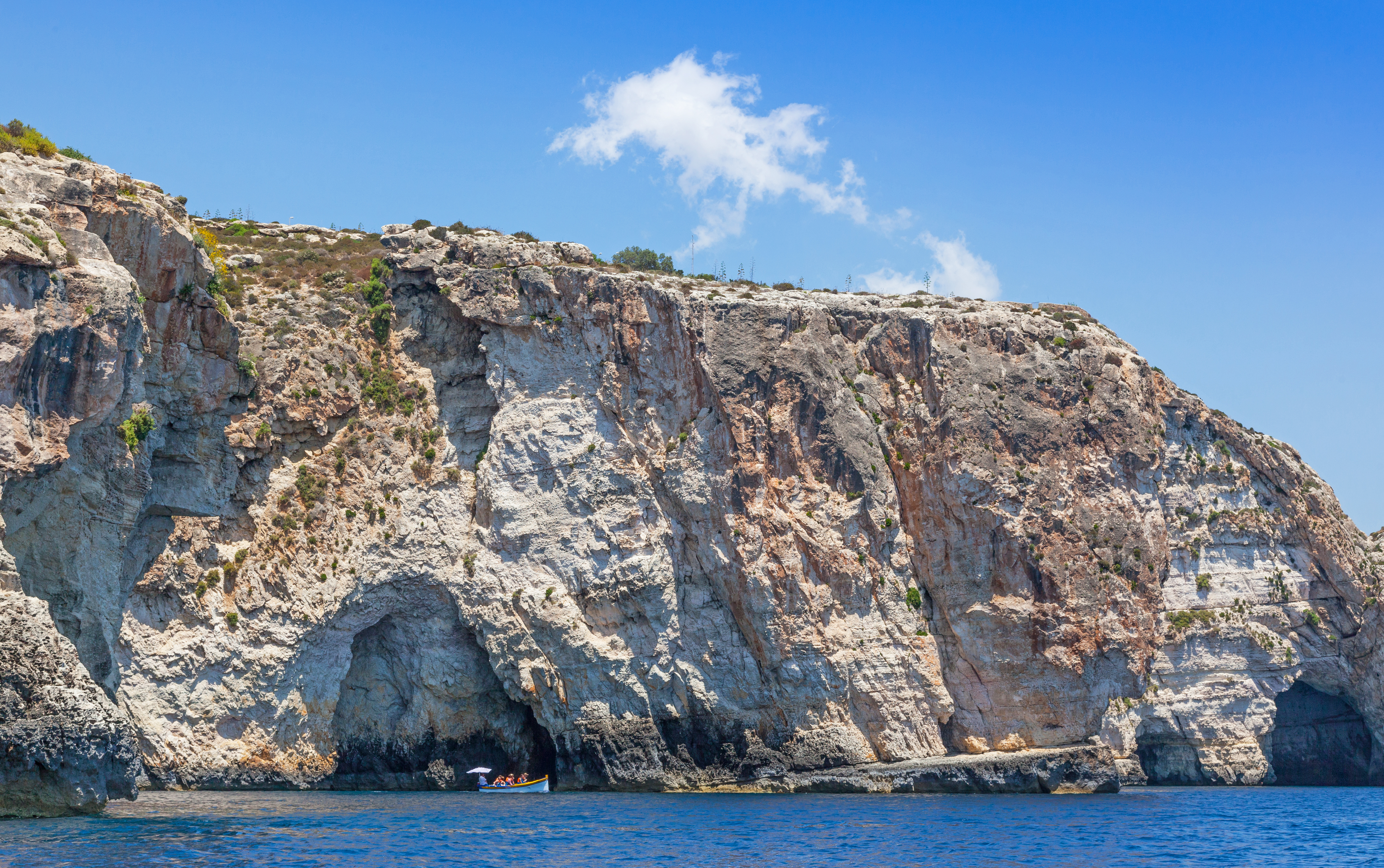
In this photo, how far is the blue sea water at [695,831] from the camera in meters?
24.8

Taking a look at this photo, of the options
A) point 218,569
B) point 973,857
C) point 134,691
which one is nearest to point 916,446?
point 973,857

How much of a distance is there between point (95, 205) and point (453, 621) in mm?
20636

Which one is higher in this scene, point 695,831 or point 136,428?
point 136,428

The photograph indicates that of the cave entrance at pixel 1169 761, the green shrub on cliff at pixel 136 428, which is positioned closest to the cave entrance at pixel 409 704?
the green shrub on cliff at pixel 136 428

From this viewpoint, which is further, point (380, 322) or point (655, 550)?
point (380, 322)

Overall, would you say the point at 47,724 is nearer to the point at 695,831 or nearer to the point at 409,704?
the point at 695,831

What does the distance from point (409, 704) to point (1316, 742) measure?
144 feet

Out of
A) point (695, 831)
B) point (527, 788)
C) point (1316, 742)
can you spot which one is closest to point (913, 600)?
point (527, 788)

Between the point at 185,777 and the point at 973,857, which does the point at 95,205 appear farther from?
the point at 973,857

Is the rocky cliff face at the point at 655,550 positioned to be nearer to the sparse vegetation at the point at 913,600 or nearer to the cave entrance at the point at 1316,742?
the sparse vegetation at the point at 913,600

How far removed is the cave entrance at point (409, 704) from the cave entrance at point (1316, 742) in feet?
118

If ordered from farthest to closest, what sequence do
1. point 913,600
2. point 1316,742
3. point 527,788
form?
point 1316,742 → point 913,600 → point 527,788

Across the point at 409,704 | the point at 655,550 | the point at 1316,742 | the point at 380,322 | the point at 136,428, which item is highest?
the point at 380,322

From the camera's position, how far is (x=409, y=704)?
4609cm
